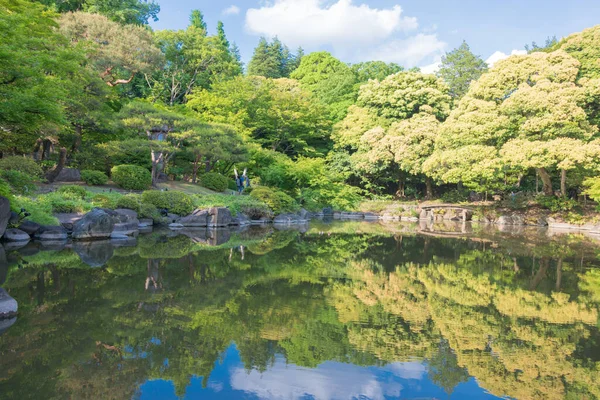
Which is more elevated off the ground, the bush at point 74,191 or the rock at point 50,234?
the bush at point 74,191

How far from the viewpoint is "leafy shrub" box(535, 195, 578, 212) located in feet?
69.9

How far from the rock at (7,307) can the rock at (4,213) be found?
540cm

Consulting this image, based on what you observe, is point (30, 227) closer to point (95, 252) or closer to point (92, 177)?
point (95, 252)

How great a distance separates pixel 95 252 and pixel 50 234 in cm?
255

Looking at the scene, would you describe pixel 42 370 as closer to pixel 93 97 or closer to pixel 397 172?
pixel 93 97

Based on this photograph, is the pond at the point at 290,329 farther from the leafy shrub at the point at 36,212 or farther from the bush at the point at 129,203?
the bush at the point at 129,203

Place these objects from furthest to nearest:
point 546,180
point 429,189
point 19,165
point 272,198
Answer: point 429,189 → point 546,180 → point 272,198 → point 19,165

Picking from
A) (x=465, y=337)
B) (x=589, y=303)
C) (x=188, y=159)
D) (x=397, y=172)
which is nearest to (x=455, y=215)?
(x=397, y=172)

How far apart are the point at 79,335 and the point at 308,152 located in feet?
83.8

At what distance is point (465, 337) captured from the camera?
179 inches

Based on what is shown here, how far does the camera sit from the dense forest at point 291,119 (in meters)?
15.9

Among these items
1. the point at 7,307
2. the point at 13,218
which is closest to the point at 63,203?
the point at 13,218

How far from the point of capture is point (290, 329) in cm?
461

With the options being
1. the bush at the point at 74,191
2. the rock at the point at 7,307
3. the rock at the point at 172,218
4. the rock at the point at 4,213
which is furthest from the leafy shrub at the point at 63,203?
the rock at the point at 7,307
